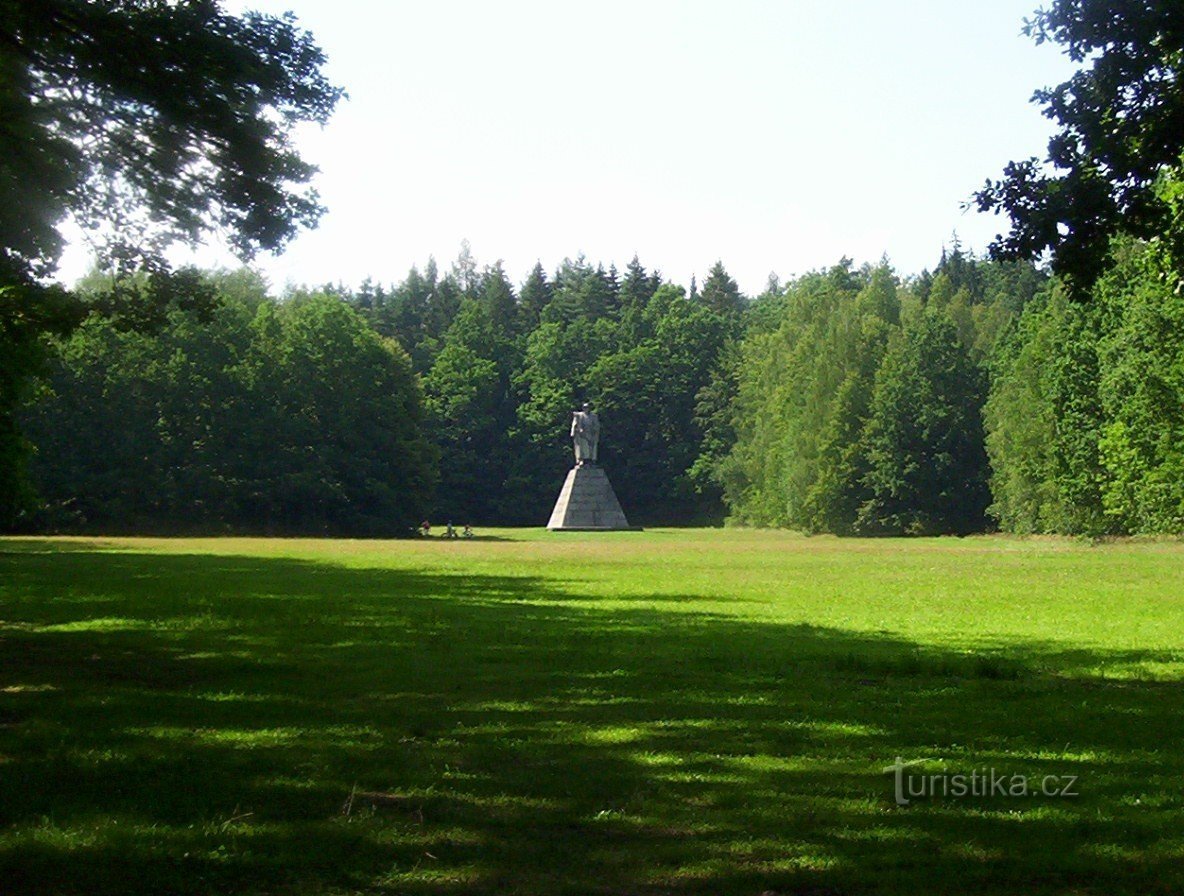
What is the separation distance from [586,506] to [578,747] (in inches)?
2763

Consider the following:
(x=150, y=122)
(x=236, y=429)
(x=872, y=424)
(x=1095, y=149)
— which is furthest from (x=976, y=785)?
(x=872, y=424)

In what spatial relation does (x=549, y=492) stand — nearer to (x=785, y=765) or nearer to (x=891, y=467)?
(x=891, y=467)

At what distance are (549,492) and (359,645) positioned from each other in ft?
300

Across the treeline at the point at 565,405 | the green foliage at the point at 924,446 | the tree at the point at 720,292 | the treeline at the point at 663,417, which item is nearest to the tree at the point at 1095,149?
the treeline at the point at 663,417

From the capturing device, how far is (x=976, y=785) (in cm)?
852

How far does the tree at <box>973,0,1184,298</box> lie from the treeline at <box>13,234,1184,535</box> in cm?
3275

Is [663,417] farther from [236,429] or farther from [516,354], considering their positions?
[236,429]

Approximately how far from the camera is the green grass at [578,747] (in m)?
6.77

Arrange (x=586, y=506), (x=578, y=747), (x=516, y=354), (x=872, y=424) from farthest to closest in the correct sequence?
(x=516, y=354) < (x=872, y=424) < (x=586, y=506) < (x=578, y=747)

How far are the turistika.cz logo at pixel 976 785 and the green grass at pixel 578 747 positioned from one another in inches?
4.1

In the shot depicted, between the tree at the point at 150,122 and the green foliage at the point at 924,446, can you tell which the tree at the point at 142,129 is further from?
the green foliage at the point at 924,446

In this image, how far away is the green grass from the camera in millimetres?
6773

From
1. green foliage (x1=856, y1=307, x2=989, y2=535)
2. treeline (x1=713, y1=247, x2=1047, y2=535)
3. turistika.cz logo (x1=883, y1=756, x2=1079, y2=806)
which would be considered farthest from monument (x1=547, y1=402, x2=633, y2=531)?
turistika.cz logo (x1=883, y1=756, x2=1079, y2=806)

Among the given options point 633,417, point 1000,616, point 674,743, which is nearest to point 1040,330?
point 633,417
